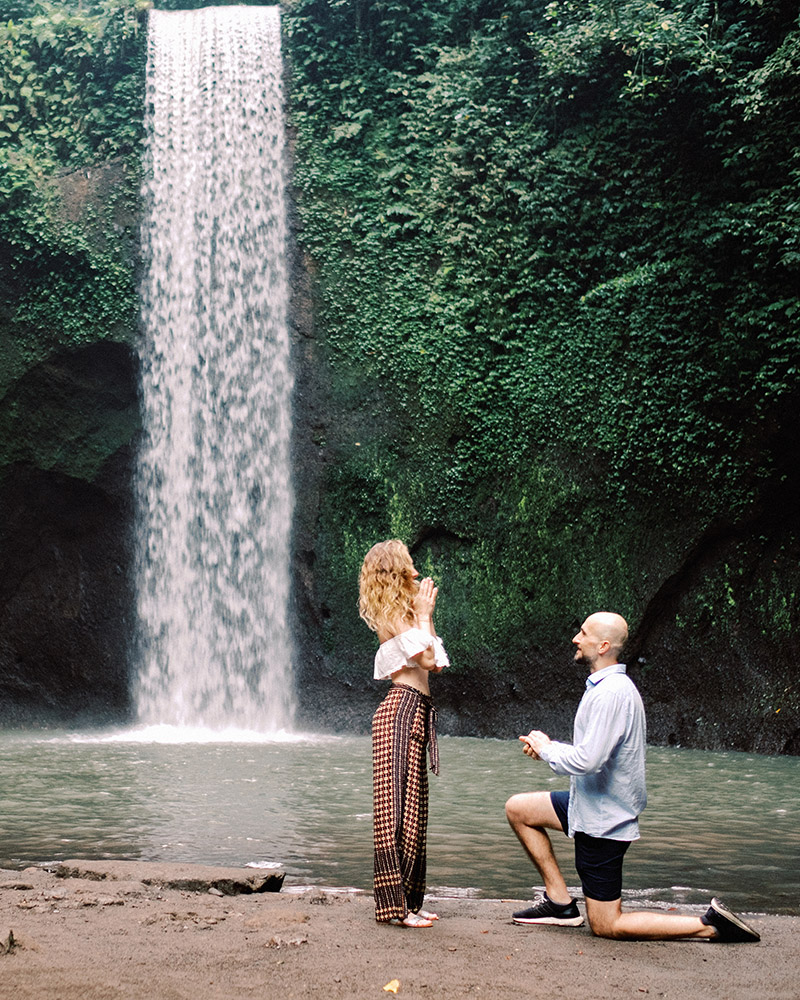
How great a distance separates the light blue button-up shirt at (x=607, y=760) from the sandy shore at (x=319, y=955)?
0.44m

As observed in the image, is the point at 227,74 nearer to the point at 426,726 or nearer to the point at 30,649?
the point at 30,649

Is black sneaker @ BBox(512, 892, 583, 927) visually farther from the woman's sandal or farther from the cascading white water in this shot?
the cascading white water

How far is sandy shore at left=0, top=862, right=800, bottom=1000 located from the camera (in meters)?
3.18

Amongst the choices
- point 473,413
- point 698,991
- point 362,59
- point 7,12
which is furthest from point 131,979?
point 7,12

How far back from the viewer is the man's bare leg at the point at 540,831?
13.4ft

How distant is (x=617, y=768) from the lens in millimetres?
3826

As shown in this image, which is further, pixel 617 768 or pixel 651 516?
pixel 651 516

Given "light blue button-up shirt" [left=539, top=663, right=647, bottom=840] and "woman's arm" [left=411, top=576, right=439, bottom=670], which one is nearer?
"light blue button-up shirt" [left=539, top=663, right=647, bottom=840]

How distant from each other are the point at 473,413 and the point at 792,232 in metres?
4.72

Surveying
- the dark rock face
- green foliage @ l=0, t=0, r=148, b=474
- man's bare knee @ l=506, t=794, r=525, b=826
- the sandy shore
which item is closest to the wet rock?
the sandy shore

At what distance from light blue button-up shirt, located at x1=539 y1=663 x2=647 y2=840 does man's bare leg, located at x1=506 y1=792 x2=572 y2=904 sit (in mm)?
262

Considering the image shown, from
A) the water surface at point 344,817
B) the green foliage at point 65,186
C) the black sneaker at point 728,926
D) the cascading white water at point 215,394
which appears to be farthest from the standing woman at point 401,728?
the green foliage at point 65,186

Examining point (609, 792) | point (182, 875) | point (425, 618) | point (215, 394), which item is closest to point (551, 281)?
point (215, 394)

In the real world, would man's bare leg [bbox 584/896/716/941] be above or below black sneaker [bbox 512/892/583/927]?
above
